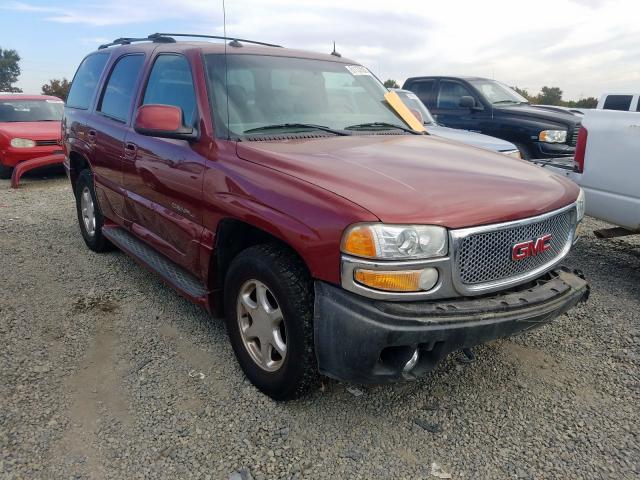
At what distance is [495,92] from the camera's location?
30.5 ft

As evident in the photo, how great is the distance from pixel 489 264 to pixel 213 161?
154cm

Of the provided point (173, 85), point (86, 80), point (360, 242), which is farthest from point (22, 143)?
point (360, 242)

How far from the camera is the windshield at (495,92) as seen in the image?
9109 mm

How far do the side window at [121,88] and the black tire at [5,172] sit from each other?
6.51 meters

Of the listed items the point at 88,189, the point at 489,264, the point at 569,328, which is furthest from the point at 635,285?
the point at 88,189

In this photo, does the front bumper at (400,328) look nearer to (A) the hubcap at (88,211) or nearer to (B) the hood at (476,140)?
(A) the hubcap at (88,211)

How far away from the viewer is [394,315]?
6.97ft

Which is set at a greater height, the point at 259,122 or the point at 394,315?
the point at 259,122

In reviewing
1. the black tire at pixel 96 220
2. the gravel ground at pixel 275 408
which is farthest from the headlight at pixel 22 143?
the gravel ground at pixel 275 408

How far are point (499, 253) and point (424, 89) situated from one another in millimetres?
8415

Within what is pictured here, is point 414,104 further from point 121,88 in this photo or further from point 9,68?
point 9,68

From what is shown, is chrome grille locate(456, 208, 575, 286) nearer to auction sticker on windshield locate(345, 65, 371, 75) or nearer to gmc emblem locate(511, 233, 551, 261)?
gmc emblem locate(511, 233, 551, 261)

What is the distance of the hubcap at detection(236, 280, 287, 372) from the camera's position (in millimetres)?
2607

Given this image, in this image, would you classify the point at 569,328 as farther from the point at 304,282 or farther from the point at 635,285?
the point at 304,282
